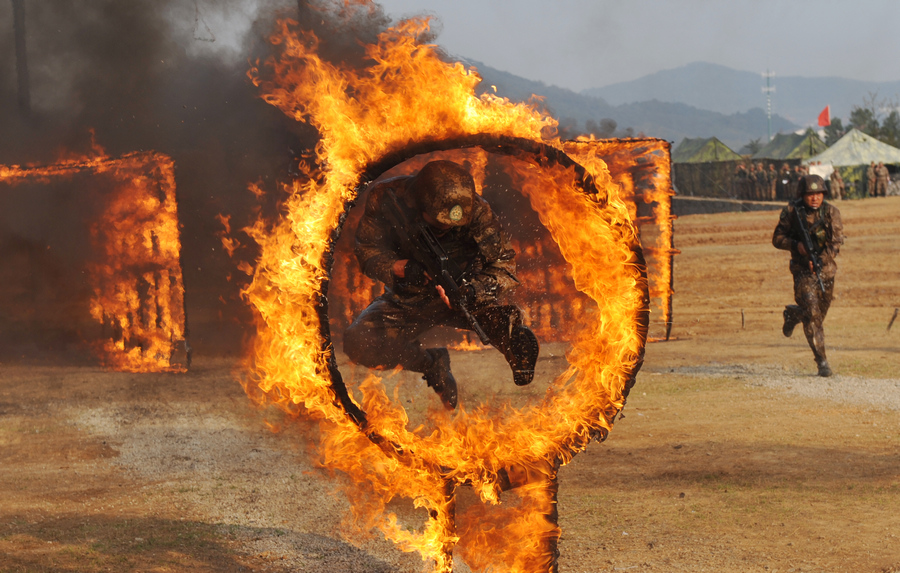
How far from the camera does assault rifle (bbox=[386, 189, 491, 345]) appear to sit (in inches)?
154

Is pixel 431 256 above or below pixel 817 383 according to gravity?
above

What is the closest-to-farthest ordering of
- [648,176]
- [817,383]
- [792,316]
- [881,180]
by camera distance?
[817,383]
[792,316]
[648,176]
[881,180]

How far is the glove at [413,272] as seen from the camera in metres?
3.98

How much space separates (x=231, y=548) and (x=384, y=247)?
2.56 m

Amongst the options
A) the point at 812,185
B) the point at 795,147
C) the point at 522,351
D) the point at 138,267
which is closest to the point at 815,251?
the point at 812,185

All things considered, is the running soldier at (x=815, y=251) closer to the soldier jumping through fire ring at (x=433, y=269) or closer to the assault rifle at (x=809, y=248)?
the assault rifle at (x=809, y=248)

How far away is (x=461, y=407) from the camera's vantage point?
168 inches

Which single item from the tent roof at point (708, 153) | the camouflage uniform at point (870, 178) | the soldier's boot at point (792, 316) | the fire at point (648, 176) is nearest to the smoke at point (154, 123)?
the fire at point (648, 176)

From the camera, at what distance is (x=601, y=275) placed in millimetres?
4172

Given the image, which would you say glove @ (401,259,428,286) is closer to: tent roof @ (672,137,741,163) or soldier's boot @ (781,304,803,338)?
soldier's boot @ (781,304,803,338)

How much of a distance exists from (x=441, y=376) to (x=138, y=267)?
7.85 metres

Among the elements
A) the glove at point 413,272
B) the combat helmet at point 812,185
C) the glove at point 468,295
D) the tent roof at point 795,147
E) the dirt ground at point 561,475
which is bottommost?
the dirt ground at point 561,475

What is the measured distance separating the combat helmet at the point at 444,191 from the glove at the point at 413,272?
0.90ft

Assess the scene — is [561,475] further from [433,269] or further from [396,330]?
[433,269]
